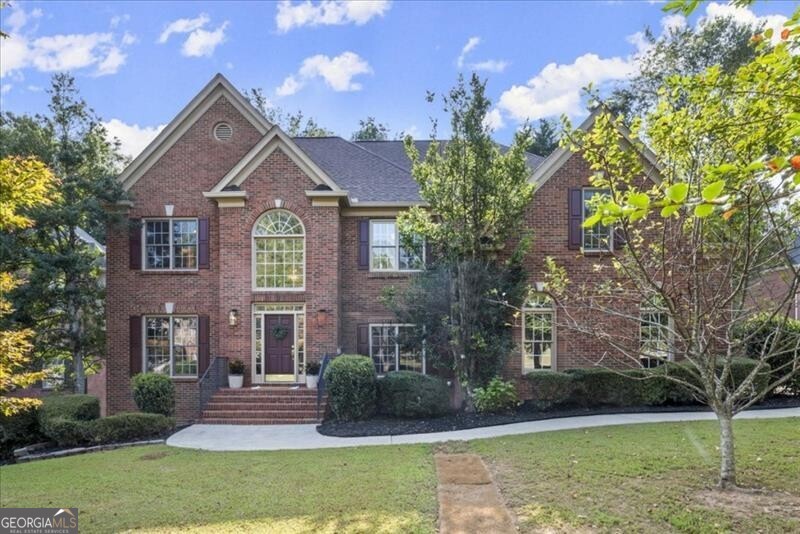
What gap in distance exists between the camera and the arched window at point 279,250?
12.7 metres

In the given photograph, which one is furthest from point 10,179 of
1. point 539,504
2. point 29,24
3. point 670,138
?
point 29,24

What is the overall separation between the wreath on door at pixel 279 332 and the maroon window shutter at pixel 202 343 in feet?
6.84

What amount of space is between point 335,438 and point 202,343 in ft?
19.6

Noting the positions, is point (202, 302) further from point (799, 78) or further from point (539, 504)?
point (799, 78)

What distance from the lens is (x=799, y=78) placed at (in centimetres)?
391

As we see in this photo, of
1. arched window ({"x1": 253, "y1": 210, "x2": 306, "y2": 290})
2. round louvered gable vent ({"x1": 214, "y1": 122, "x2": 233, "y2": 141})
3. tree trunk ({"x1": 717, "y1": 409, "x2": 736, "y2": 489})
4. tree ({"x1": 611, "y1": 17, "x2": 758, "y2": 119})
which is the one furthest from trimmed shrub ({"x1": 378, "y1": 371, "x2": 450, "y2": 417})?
tree ({"x1": 611, "y1": 17, "x2": 758, "y2": 119})

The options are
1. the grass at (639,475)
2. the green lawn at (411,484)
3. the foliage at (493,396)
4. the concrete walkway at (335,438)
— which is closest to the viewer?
the grass at (639,475)

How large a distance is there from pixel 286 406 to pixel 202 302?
4267 mm

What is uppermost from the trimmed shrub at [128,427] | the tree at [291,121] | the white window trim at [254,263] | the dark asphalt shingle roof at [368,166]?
the tree at [291,121]

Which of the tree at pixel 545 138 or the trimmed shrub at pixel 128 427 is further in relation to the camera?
the tree at pixel 545 138

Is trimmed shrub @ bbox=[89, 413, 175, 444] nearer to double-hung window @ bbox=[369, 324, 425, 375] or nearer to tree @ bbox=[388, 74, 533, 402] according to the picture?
double-hung window @ bbox=[369, 324, 425, 375]

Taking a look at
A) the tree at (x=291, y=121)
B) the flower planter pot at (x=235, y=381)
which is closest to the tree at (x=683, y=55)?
the flower planter pot at (x=235, y=381)

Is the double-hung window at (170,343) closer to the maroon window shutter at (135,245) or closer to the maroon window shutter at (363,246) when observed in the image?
the maroon window shutter at (135,245)

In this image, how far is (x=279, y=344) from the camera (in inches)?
498
